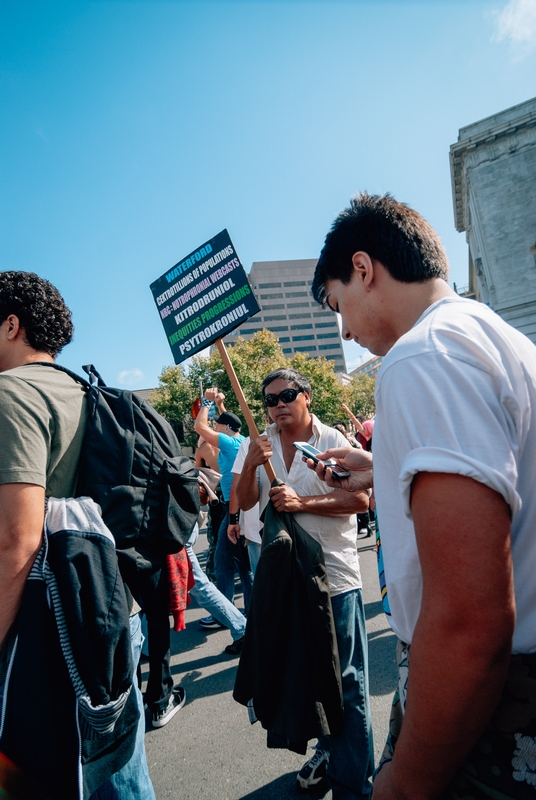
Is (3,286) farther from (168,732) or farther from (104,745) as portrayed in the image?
(168,732)

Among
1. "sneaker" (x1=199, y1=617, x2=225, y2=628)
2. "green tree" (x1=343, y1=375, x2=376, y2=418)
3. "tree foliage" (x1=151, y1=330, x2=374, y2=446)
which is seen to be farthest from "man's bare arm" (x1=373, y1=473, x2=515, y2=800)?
"green tree" (x1=343, y1=375, x2=376, y2=418)

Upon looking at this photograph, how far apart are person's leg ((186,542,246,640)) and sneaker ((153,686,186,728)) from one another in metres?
0.59

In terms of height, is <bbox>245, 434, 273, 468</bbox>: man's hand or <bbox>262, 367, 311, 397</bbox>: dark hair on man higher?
<bbox>262, 367, 311, 397</bbox>: dark hair on man

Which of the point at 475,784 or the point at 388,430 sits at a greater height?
the point at 388,430

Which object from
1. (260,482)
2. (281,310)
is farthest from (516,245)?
(281,310)

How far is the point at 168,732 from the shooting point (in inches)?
116

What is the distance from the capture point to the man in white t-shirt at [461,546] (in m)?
0.72

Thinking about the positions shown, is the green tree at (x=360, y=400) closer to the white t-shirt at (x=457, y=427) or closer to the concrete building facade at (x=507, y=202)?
the concrete building facade at (x=507, y=202)

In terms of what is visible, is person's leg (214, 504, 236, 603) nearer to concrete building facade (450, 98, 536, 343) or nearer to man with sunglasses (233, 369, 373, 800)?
man with sunglasses (233, 369, 373, 800)

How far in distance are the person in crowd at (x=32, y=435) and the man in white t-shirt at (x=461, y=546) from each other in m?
1.02

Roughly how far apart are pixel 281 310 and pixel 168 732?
106886mm

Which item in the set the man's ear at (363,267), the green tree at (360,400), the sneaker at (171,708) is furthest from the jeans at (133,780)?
the green tree at (360,400)

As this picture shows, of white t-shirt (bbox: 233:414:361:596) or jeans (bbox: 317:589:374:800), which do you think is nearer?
jeans (bbox: 317:589:374:800)

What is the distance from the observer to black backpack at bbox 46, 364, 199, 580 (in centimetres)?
154
